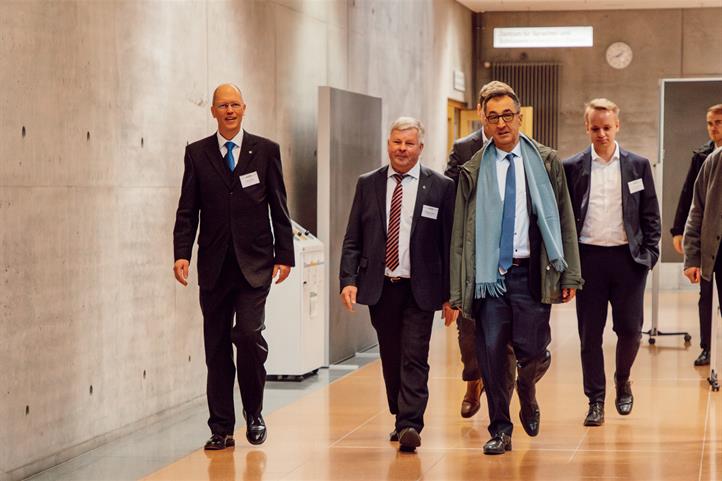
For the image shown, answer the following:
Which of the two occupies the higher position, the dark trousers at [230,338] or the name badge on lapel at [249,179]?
the name badge on lapel at [249,179]

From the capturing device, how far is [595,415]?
6719 millimetres

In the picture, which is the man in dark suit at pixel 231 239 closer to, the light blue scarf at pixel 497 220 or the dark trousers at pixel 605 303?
the light blue scarf at pixel 497 220

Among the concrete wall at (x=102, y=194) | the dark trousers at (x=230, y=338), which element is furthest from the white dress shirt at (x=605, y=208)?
the concrete wall at (x=102, y=194)

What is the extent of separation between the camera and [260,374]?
607 cm

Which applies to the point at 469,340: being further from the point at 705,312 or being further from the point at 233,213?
the point at 705,312

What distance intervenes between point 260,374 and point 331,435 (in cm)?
67

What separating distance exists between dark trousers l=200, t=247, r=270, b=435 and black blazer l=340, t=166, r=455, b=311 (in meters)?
0.46

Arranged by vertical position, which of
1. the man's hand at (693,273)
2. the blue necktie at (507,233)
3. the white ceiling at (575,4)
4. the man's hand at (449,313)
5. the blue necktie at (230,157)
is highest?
the white ceiling at (575,4)

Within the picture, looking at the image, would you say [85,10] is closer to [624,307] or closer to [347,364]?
[624,307]

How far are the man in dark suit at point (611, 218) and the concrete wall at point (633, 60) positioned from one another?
38.2 feet

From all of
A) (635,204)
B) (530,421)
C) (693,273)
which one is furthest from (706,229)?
(530,421)

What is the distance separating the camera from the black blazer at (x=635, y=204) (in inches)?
253

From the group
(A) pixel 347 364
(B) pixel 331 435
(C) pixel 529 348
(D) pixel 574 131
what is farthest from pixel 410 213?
(D) pixel 574 131

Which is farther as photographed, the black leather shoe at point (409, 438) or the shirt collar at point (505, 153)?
the black leather shoe at point (409, 438)
